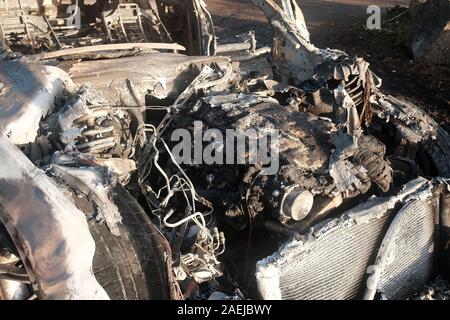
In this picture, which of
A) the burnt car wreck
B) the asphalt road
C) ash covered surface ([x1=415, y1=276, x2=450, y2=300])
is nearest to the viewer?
the burnt car wreck

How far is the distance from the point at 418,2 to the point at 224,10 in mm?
3744

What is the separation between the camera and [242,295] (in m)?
2.96

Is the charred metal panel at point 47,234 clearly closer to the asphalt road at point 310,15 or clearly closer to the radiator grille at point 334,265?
the radiator grille at point 334,265

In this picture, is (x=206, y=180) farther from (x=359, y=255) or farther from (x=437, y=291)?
(x=437, y=291)

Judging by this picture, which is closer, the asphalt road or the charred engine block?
the charred engine block

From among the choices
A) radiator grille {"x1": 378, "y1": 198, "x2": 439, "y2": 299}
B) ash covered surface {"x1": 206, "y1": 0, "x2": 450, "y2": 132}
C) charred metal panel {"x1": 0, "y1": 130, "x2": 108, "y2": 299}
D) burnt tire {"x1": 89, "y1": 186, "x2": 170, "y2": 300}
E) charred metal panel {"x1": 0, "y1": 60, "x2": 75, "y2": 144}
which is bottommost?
ash covered surface {"x1": 206, "y1": 0, "x2": 450, "y2": 132}

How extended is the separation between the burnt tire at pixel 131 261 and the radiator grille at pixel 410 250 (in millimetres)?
1313

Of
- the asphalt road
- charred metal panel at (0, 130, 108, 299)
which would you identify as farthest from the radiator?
the asphalt road

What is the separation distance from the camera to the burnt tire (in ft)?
8.48

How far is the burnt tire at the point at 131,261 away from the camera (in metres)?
2.58

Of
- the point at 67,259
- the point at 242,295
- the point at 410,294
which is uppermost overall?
the point at 67,259

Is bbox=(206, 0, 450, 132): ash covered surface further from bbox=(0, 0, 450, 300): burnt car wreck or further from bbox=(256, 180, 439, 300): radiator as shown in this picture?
bbox=(256, 180, 439, 300): radiator
